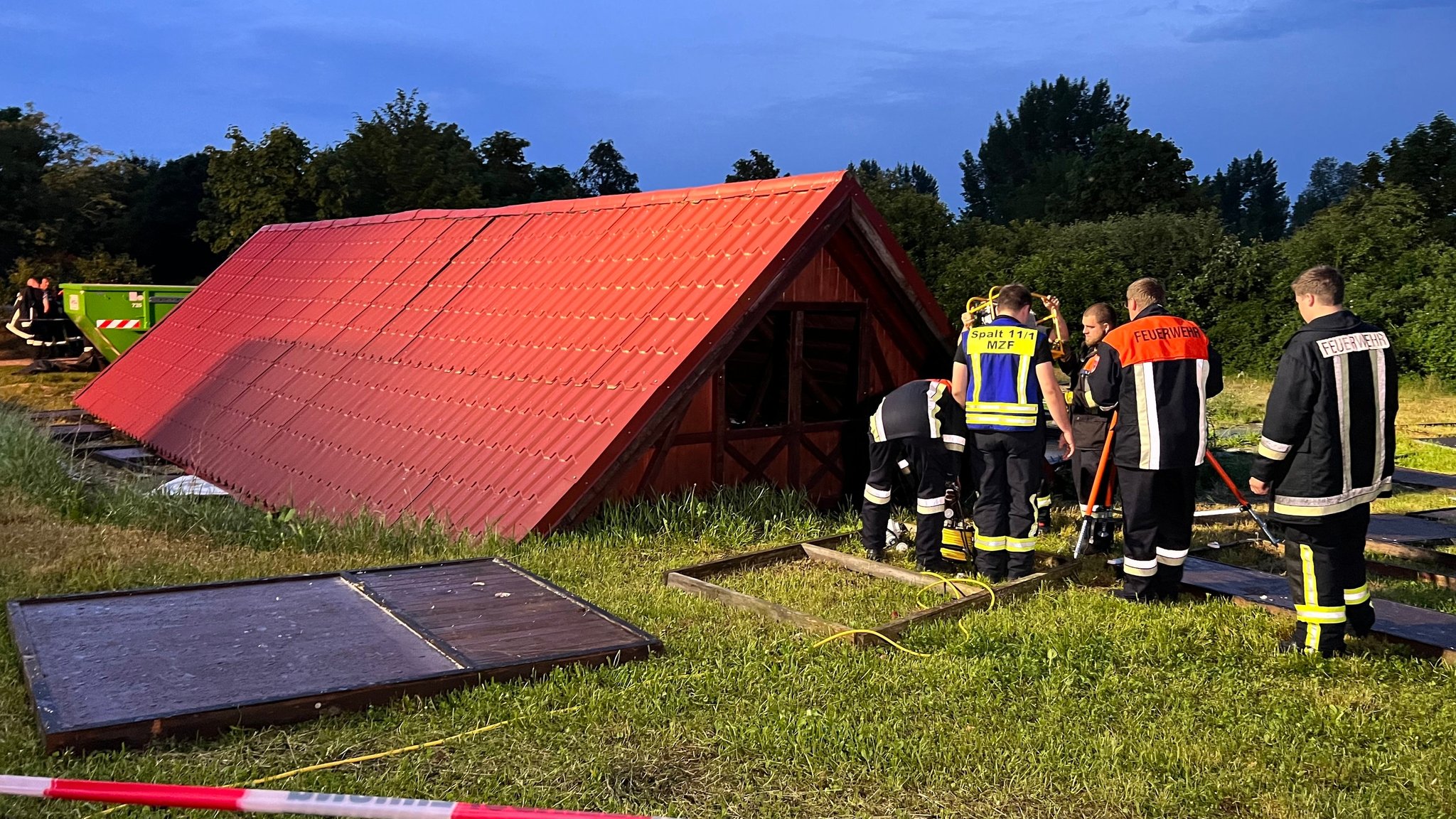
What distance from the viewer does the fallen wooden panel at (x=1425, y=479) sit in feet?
41.2

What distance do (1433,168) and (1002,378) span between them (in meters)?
38.2

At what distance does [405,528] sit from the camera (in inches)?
350

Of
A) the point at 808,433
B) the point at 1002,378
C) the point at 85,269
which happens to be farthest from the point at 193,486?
the point at 85,269

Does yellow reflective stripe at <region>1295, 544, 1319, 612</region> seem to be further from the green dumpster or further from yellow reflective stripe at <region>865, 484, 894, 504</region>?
the green dumpster

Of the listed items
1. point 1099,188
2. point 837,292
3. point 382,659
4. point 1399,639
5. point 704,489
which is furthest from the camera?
point 1099,188

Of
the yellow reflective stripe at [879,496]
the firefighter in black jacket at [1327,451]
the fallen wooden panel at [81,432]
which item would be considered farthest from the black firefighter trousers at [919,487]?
the fallen wooden panel at [81,432]

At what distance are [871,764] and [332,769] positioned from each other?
218cm

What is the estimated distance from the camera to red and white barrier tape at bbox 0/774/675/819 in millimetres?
3406

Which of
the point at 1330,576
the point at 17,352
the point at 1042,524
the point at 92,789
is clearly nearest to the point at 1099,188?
the point at 17,352

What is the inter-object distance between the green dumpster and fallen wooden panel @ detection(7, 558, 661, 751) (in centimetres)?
1990

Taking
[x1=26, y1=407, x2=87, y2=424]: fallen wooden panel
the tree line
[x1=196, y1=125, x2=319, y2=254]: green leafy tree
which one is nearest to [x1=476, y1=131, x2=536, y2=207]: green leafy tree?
the tree line

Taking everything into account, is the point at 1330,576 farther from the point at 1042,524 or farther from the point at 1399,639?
the point at 1042,524

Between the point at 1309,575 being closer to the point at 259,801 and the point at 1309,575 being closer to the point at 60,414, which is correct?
the point at 259,801

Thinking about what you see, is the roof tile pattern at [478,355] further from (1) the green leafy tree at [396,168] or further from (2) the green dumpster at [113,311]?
(1) the green leafy tree at [396,168]
